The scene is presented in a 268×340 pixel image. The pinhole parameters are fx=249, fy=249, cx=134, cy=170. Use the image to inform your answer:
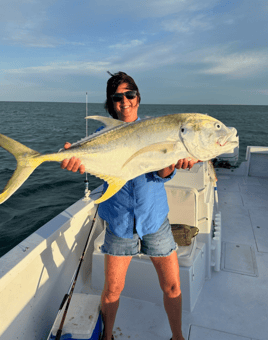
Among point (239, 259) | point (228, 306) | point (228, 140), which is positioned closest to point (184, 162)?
point (228, 140)

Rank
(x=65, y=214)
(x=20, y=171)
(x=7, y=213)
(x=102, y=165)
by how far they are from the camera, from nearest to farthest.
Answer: (x=20, y=171), (x=102, y=165), (x=65, y=214), (x=7, y=213)

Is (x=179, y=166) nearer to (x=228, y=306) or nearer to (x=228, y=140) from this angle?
(x=228, y=140)

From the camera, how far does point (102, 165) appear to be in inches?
76.2

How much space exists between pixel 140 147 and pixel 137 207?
1.67ft

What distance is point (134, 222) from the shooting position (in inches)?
80.0

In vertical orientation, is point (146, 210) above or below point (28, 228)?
above

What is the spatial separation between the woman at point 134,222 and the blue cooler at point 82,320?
0.70ft

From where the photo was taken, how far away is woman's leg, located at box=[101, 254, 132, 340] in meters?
2.11

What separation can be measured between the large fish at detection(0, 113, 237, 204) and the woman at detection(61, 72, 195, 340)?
163 mm

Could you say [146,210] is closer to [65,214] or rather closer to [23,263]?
[23,263]

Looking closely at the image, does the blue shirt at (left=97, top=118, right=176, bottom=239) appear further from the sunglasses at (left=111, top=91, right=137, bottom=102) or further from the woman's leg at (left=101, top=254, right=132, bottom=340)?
the sunglasses at (left=111, top=91, right=137, bottom=102)

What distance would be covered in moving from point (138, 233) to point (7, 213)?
7.67 meters

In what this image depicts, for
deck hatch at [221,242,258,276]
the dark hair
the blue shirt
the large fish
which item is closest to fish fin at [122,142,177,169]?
the large fish

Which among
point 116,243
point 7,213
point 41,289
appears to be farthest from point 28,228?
point 116,243
